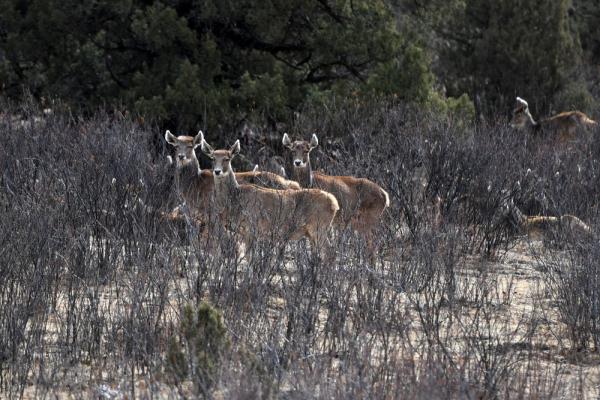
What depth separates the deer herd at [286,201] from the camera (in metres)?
9.49

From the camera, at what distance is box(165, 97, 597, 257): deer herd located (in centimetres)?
949

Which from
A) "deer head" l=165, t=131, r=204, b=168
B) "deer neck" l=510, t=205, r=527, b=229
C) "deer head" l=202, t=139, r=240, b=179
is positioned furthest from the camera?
"deer neck" l=510, t=205, r=527, b=229

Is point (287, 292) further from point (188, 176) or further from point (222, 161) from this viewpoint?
point (188, 176)

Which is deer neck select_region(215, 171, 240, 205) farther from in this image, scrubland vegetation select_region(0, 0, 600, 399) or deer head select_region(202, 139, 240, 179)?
scrubland vegetation select_region(0, 0, 600, 399)

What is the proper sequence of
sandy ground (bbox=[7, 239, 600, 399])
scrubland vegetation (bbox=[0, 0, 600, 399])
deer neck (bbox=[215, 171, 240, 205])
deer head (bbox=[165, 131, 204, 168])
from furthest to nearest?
deer head (bbox=[165, 131, 204, 168]) → deer neck (bbox=[215, 171, 240, 205]) → scrubland vegetation (bbox=[0, 0, 600, 399]) → sandy ground (bbox=[7, 239, 600, 399])

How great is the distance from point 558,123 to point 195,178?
8.74m

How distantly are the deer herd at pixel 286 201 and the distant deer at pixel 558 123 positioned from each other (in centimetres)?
605

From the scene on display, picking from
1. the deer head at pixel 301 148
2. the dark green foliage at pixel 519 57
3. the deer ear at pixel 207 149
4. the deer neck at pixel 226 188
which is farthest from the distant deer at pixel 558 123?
the deer neck at pixel 226 188

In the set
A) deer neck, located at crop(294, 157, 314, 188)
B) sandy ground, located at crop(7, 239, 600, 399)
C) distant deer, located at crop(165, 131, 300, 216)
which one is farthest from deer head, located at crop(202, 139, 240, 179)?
sandy ground, located at crop(7, 239, 600, 399)

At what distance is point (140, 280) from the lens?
24.4ft

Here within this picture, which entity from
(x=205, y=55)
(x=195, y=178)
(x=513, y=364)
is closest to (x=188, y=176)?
(x=195, y=178)

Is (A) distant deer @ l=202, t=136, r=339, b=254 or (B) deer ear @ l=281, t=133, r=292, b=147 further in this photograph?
(B) deer ear @ l=281, t=133, r=292, b=147

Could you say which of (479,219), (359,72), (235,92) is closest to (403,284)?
(479,219)

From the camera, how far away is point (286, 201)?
10227mm
